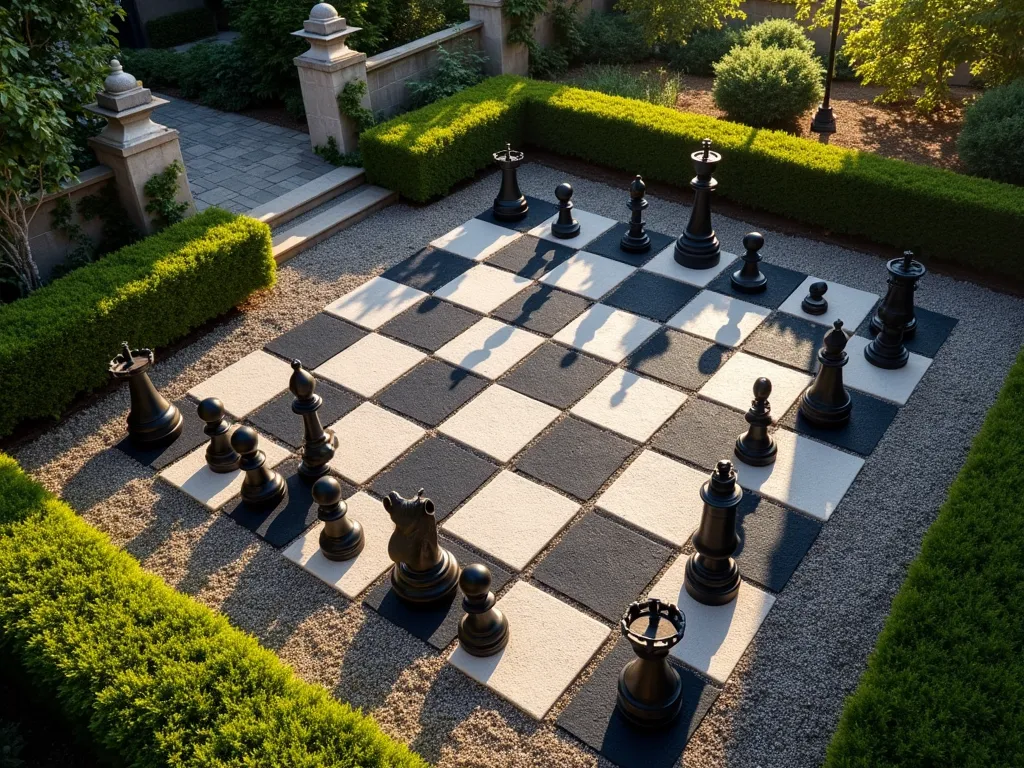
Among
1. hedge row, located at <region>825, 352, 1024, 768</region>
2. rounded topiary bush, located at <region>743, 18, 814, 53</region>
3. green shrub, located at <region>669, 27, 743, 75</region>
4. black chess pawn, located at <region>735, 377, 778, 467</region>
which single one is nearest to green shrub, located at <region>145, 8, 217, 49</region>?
green shrub, located at <region>669, 27, 743, 75</region>

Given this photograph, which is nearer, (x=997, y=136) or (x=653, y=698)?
(x=653, y=698)

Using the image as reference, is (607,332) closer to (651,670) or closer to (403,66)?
(651,670)

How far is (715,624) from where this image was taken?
4.47 metres

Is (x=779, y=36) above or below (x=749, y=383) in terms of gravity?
above

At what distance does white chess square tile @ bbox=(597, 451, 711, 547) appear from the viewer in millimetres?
5047

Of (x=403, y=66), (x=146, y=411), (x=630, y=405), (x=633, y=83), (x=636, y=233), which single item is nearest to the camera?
(x=146, y=411)

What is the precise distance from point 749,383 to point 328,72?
5742 millimetres

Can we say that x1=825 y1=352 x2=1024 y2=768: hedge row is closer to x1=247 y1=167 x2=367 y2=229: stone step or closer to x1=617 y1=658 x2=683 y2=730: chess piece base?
x1=617 y1=658 x2=683 y2=730: chess piece base

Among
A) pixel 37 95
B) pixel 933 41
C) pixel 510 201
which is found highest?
pixel 37 95

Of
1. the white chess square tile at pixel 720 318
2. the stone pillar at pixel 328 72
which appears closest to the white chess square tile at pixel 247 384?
the white chess square tile at pixel 720 318

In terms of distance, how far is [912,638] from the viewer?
374 cm

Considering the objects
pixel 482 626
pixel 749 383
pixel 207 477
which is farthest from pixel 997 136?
pixel 207 477

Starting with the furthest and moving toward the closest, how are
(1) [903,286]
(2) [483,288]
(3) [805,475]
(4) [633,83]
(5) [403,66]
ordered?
(4) [633,83] < (5) [403,66] < (2) [483,288] < (1) [903,286] < (3) [805,475]

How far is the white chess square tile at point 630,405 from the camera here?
19.1 feet
